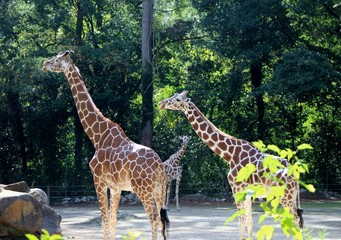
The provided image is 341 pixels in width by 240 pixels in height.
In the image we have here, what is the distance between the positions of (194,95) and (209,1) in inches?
136

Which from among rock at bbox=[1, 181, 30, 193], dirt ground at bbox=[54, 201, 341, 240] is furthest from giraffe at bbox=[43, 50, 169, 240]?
dirt ground at bbox=[54, 201, 341, 240]

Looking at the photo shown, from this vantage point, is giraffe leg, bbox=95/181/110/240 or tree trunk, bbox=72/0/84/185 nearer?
giraffe leg, bbox=95/181/110/240

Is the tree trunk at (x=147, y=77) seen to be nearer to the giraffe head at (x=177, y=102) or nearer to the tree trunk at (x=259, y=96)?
the tree trunk at (x=259, y=96)

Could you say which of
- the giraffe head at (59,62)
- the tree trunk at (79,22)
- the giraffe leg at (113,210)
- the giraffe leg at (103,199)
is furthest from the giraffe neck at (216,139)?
the tree trunk at (79,22)

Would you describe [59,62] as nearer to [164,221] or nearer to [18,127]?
[164,221]

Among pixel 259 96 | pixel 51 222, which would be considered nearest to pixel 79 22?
pixel 259 96

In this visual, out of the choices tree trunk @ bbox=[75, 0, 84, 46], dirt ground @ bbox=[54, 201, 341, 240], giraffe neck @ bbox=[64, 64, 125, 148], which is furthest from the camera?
tree trunk @ bbox=[75, 0, 84, 46]

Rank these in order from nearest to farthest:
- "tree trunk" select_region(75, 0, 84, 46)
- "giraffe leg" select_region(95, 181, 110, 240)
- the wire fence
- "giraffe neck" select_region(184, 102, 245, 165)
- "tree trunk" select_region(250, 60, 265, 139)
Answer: "giraffe leg" select_region(95, 181, 110, 240) → "giraffe neck" select_region(184, 102, 245, 165) → the wire fence → "tree trunk" select_region(250, 60, 265, 139) → "tree trunk" select_region(75, 0, 84, 46)

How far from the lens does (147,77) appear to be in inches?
1056

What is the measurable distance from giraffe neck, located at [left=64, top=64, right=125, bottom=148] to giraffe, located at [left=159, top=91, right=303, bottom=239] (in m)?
1.02

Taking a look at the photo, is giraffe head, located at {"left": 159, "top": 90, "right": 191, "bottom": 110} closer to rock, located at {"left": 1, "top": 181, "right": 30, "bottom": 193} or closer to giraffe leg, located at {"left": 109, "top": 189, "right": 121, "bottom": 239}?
giraffe leg, located at {"left": 109, "top": 189, "right": 121, "bottom": 239}

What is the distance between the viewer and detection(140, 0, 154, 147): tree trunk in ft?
88.1

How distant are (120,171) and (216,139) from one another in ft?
4.99

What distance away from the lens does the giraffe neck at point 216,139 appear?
10.6 meters
